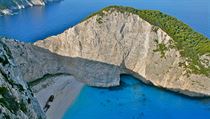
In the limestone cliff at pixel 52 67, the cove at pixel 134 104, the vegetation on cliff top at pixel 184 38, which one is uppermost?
the vegetation on cliff top at pixel 184 38

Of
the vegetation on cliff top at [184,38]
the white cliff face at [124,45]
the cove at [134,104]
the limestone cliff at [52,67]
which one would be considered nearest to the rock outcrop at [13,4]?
the white cliff face at [124,45]

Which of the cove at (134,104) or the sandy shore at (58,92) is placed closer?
the sandy shore at (58,92)

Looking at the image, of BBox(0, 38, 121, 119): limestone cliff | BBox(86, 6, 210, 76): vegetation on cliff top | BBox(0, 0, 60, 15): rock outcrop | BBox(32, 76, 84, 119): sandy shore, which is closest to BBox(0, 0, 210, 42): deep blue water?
BBox(0, 0, 60, 15): rock outcrop

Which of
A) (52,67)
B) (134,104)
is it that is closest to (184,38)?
(134,104)

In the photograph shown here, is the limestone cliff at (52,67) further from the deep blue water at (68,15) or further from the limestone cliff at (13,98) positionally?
the deep blue water at (68,15)

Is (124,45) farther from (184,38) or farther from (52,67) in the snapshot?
(52,67)

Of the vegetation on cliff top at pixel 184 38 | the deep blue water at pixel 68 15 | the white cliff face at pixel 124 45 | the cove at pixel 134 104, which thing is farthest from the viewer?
the deep blue water at pixel 68 15
